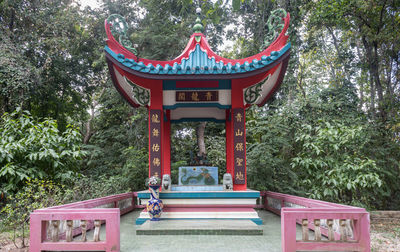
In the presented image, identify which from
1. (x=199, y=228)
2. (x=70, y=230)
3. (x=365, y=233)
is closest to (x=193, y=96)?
(x=199, y=228)

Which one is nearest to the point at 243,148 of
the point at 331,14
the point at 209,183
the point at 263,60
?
the point at 209,183

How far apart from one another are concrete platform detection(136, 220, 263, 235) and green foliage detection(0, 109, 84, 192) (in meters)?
3.49

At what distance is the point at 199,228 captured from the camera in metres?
4.77

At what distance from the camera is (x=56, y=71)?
11289 mm

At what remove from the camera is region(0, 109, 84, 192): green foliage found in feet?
22.1

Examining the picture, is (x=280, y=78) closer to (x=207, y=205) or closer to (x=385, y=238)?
(x=207, y=205)

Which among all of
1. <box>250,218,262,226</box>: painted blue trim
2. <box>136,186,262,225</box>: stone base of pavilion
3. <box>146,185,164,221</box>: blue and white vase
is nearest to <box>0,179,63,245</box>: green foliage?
<box>136,186,262,225</box>: stone base of pavilion

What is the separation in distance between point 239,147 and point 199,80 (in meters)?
1.63

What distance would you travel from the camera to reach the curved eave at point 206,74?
534 centimetres

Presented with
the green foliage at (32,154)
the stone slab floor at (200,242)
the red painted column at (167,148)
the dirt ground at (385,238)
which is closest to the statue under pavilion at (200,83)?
the stone slab floor at (200,242)

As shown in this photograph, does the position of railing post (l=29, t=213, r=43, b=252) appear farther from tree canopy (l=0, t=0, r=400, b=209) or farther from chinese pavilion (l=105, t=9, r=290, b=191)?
tree canopy (l=0, t=0, r=400, b=209)

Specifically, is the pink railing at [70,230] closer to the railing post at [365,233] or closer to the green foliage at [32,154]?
the railing post at [365,233]

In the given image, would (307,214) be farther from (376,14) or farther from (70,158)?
(376,14)

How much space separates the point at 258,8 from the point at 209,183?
322 inches
